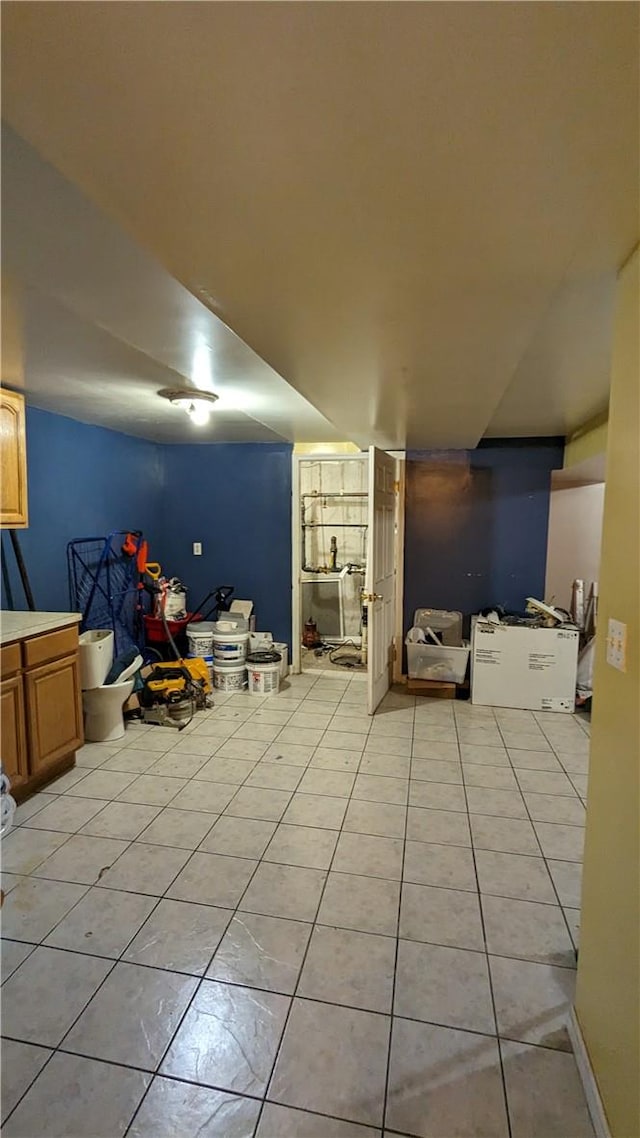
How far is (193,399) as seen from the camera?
308 cm

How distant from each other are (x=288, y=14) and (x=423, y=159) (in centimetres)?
35

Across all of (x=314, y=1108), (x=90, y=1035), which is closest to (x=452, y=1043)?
(x=314, y=1108)

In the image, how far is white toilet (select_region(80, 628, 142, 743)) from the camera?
3.28 m

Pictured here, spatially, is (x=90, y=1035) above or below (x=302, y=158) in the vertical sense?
below

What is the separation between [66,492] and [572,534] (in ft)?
13.4

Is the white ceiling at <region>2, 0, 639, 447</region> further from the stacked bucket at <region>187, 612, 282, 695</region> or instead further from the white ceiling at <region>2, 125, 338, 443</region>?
the stacked bucket at <region>187, 612, 282, 695</region>

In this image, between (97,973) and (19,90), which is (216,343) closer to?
(19,90)

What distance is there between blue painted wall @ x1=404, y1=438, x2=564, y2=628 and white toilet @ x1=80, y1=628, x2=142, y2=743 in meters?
2.59

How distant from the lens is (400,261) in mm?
1296

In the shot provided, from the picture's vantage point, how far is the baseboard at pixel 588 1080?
4.06 ft

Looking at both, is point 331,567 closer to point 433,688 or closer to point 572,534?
point 433,688

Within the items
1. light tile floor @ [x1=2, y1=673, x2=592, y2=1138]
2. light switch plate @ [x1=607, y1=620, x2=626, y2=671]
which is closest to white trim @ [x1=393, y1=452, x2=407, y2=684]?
light tile floor @ [x1=2, y1=673, x2=592, y2=1138]

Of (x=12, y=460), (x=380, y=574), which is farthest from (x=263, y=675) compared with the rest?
(x=12, y=460)

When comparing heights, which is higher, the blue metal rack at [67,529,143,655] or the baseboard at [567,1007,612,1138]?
the blue metal rack at [67,529,143,655]
